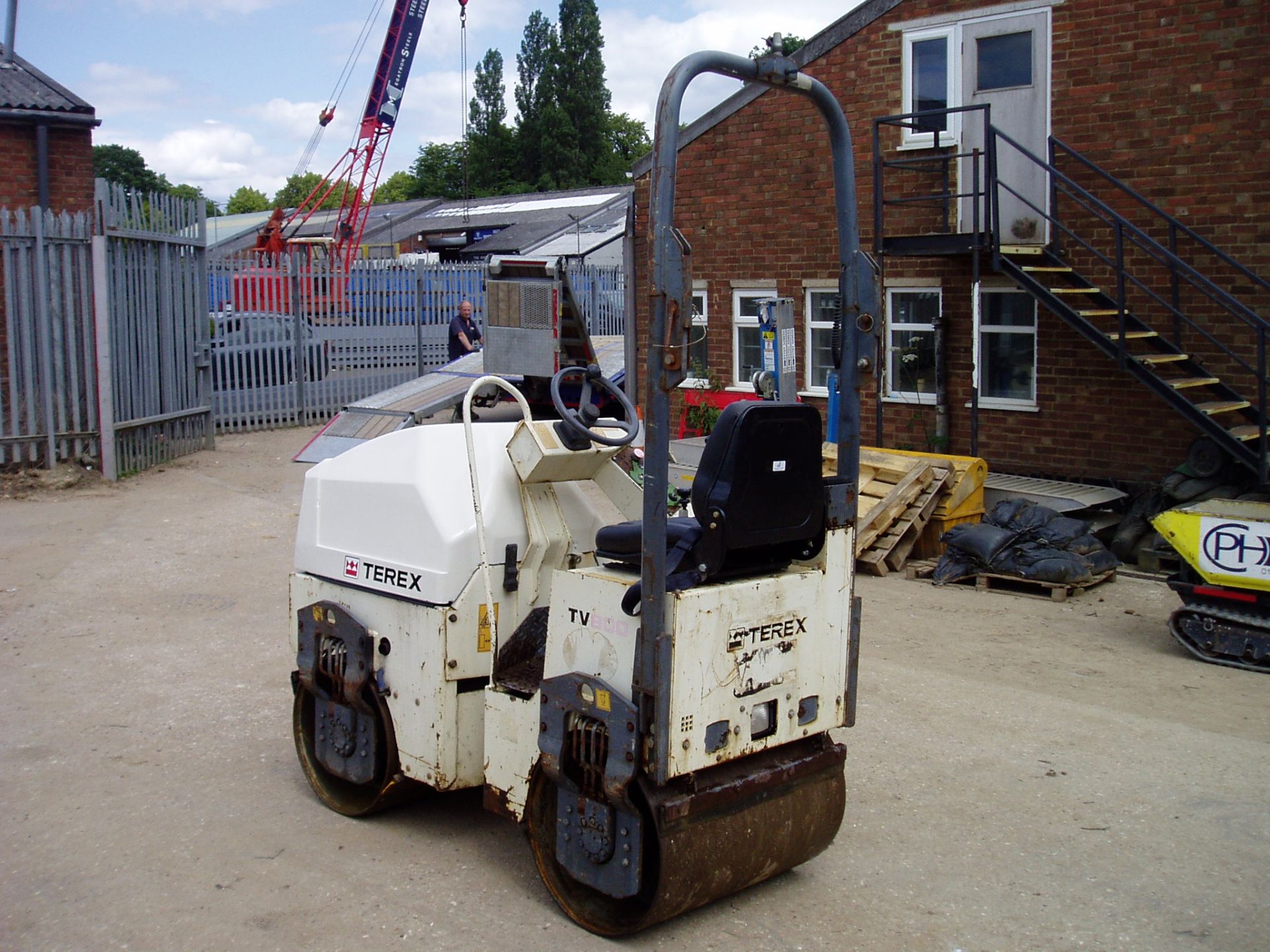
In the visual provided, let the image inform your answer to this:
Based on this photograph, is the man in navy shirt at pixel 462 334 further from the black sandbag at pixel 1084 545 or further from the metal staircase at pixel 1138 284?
the black sandbag at pixel 1084 545

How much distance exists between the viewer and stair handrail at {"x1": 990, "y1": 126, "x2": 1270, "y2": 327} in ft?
33.4

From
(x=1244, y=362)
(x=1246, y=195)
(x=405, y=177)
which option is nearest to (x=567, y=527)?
(x=1244, y=362)

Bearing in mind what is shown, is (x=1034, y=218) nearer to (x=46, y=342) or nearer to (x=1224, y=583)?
(x=1224, y=583)

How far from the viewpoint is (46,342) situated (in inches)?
491

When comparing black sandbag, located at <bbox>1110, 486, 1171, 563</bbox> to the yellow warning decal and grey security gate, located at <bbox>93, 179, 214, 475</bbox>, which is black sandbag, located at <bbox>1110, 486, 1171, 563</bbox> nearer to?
the yellow warning decal

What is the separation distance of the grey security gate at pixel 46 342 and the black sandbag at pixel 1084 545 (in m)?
10.1

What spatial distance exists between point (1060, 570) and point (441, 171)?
276ft

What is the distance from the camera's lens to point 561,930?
4.26 m

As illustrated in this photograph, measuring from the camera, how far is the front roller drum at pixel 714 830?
402 centimetres

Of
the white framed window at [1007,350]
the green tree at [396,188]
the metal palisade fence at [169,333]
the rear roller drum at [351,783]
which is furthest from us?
the green tree at [396,188]

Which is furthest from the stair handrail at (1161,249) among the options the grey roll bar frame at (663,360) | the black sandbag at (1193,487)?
the grey roll bar frame at (663,360)

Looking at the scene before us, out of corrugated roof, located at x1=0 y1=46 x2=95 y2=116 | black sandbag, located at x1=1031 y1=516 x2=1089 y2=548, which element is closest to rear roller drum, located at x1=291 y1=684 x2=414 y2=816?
black sandbag, located at x1=1031 y1=516 x2=1089 y2=548

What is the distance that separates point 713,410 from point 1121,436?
492 cm

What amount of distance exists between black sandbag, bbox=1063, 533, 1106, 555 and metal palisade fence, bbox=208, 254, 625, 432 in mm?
10652
